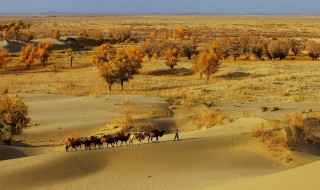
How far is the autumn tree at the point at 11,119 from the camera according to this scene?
24.2m

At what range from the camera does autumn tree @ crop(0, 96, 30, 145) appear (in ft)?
79.3

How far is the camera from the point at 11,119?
79.2 feet

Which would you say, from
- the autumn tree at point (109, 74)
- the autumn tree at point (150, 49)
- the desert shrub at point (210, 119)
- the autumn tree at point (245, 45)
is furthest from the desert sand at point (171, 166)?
the autumn tree at point (245, 45)

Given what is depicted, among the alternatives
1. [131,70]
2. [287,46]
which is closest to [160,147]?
[131,70]

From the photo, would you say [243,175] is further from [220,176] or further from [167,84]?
[167,84]

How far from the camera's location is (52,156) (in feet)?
58.5

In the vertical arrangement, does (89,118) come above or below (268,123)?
below

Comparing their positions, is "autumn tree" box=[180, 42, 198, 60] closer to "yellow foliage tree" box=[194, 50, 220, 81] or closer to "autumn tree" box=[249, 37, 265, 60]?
"autumn tree" box=[249, 37, 265, 60]

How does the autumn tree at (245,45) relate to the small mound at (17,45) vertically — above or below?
above

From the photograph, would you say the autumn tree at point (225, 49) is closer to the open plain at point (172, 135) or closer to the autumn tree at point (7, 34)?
the open plain at point (172, 135)

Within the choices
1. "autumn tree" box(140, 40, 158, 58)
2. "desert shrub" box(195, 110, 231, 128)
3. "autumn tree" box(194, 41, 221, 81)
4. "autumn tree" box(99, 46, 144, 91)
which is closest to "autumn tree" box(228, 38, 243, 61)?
"autumn tree" box(140, 40, 158, 58)

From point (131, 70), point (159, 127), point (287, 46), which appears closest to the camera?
point (159, 127)

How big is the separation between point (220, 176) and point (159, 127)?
1216 cm

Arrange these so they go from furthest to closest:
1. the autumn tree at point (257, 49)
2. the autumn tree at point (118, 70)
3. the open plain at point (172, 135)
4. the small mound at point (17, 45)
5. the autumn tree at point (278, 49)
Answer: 1. the small mound at point (17, 45)
2. the autumn tree at point (257, 49)
3. the autumn tree at point (278, 49)
4. the autumn tree at point (118, 70)
5. the open plain at point (172, 135)
